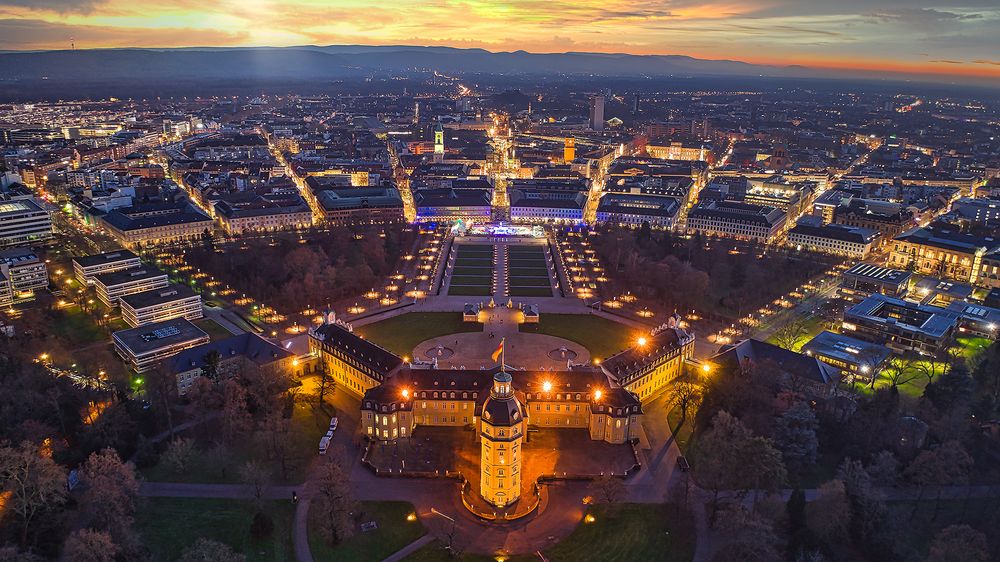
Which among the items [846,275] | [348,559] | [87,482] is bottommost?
[348,559]

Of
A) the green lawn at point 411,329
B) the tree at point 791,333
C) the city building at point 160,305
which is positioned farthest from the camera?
the city building at point 160,305

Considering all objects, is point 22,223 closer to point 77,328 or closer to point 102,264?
point 102,264

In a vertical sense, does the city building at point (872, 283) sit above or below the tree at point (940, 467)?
above

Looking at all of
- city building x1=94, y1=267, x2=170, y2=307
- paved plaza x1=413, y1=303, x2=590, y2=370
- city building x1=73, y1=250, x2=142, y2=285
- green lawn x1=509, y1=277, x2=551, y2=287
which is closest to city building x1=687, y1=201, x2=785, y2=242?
green lawn x1=509, y1=277, x2=551, y2=287

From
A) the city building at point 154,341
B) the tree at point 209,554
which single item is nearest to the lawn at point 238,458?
the tree at point 209,554

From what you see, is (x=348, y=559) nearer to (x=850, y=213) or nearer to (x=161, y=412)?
(x=161, y=412)

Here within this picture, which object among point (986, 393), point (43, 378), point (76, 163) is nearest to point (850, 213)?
point (986, 393)

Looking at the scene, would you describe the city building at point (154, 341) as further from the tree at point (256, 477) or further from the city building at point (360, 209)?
the city building at point (360, 209)
